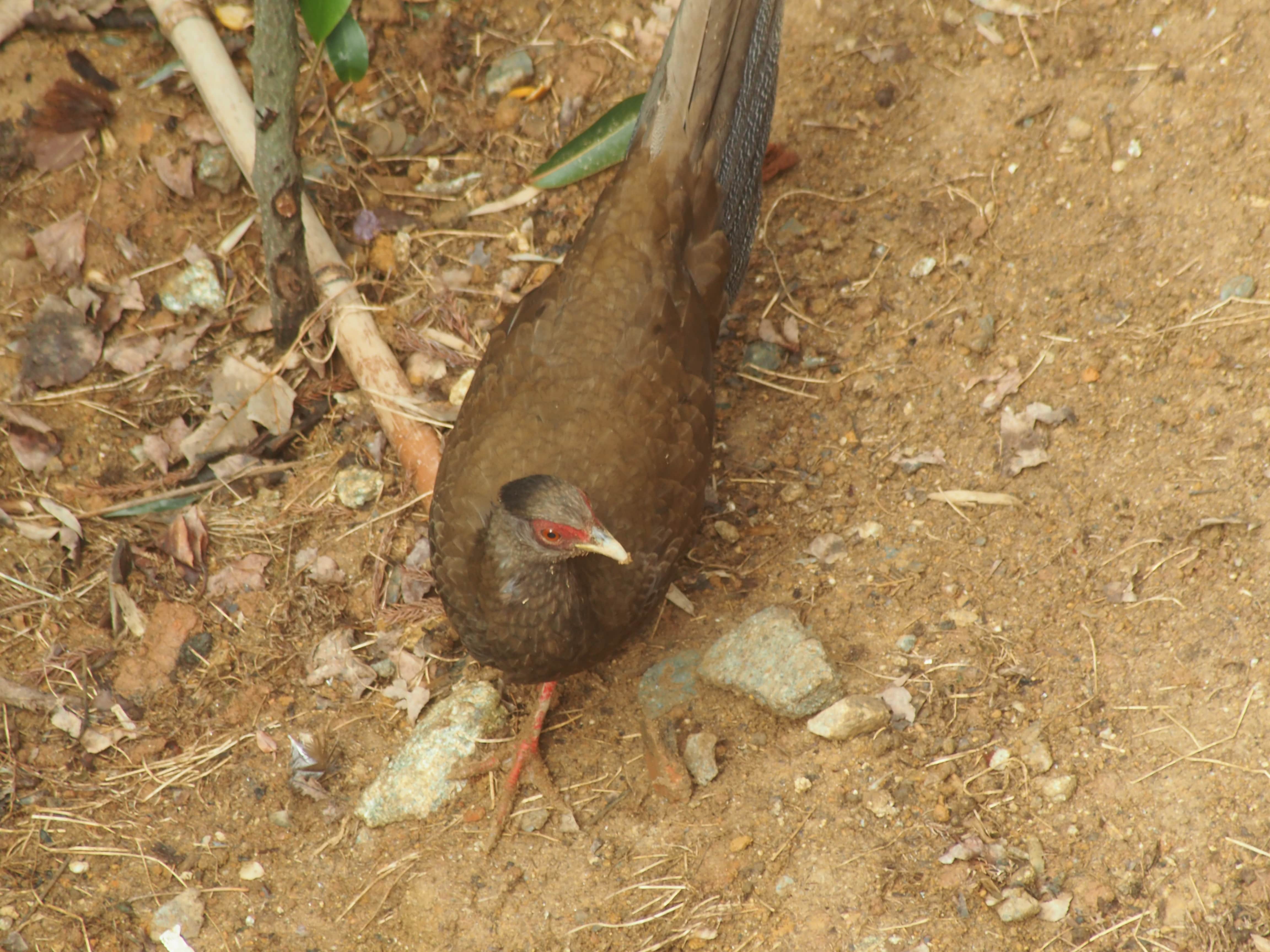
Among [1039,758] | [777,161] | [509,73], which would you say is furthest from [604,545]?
[509,73]

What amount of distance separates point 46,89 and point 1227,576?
4685 millimetres

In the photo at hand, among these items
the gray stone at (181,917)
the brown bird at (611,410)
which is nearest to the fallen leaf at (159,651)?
the gray stone at (181,917)

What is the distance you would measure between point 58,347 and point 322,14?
1.65 meters

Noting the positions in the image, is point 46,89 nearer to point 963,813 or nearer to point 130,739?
point 130,739

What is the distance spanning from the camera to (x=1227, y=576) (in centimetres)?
311

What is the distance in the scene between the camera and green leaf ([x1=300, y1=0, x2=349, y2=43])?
12.3ft

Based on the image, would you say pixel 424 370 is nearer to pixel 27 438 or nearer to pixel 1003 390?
pixel 27 438

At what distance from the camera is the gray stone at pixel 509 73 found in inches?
182

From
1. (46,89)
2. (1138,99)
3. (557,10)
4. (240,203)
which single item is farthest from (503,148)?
(1138,99)

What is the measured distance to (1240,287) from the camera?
3.48 m

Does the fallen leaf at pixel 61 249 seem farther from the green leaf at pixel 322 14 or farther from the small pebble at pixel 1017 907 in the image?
the small pebble at pixel 1017 907

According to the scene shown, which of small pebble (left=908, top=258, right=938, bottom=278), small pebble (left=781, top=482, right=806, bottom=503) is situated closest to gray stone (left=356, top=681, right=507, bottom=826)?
small pebble (left=781, top=482, right=806, bottom=503)

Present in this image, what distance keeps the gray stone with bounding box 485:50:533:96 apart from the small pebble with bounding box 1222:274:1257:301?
115 inches

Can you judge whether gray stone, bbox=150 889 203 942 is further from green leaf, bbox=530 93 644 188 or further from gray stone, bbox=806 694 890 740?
green leaf, bbox=530 93 644 188
